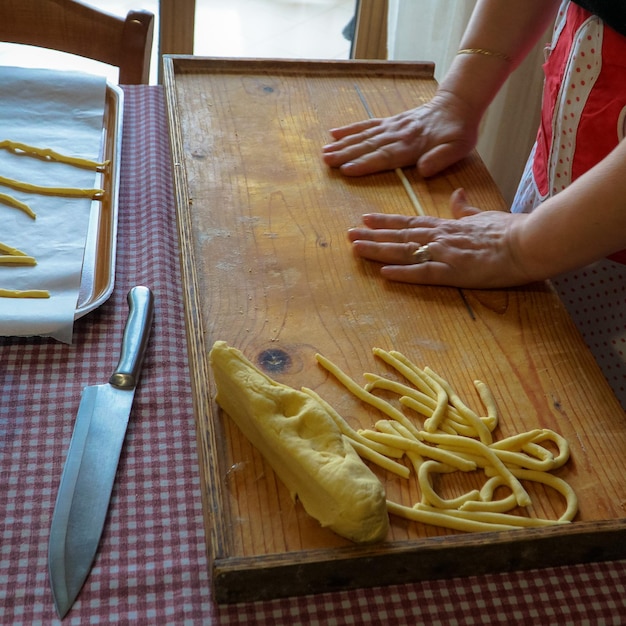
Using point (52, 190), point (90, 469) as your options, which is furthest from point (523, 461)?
point (52, 190)

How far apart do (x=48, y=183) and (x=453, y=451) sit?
0.77 metres

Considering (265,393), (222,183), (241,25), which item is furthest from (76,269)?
(241,25)

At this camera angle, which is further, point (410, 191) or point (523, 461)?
point (410, 191)

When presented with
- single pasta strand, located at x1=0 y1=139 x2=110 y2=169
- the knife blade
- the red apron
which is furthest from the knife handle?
the red apron

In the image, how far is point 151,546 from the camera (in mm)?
725

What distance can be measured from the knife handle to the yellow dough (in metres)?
0.14

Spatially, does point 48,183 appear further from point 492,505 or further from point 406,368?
point 492,505

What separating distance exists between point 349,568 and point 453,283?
1.49 ft

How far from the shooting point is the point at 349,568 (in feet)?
2.17

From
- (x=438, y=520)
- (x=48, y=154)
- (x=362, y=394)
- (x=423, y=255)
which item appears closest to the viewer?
(x=438, y=520)

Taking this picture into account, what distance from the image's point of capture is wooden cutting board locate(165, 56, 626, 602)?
67cm

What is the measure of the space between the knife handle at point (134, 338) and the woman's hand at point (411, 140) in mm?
398

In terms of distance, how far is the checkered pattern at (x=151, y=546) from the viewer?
0.68 m

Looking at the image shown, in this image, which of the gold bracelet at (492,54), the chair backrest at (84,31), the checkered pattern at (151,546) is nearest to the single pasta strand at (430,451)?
the checkered pattern at (151,546)
